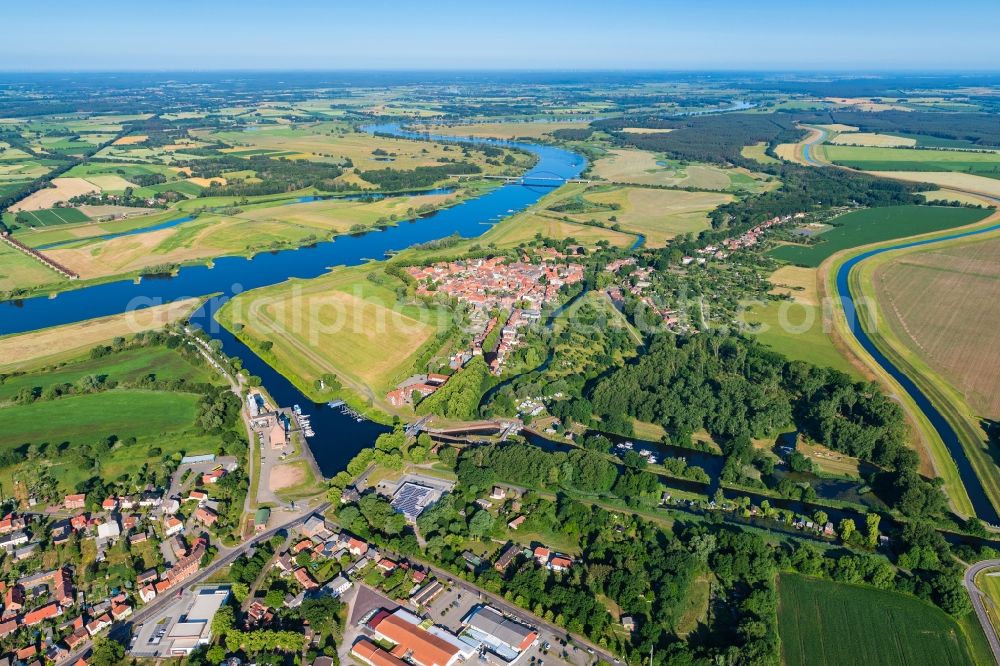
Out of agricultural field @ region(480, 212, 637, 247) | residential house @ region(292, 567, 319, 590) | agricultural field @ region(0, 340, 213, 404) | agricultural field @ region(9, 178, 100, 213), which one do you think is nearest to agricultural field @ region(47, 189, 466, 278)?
agricultural field @ region(480, 212, 637, 247)

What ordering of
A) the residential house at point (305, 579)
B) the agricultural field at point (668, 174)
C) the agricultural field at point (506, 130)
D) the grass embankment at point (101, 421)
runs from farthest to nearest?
the agricultural field at point (506, 130) → the agricultural field at point (668, 174) → the grass embankment at point (101, 421) → the residential house at point (305, 579)

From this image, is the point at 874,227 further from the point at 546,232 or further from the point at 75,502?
the point at 75,502

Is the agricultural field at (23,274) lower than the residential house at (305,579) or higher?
higher

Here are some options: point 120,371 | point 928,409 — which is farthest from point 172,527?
point 928,409

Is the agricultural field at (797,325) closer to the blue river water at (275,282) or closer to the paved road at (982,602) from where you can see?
the paved road at (982,602)

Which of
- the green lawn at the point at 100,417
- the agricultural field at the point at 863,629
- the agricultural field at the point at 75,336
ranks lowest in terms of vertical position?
the agricultural field at the point at 863,629

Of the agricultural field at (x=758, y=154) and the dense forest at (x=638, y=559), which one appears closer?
the dense forest at (x=638, y=559)

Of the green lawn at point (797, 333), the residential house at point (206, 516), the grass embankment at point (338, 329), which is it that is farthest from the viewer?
the green lawn at point (797, 333)

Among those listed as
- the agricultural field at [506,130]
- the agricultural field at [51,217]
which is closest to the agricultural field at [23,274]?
the agricultural field at [51,217]

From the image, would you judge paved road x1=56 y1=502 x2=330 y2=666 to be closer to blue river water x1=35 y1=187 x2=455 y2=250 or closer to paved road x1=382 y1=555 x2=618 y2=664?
paved road x1=382 y1=555 x2=618 y2=664
